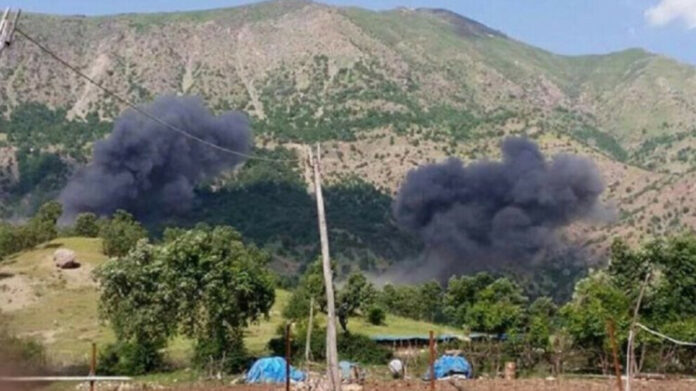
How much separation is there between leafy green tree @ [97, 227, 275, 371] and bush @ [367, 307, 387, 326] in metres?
11.9

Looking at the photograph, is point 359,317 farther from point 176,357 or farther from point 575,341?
point 575,341

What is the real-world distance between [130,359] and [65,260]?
77.3ft

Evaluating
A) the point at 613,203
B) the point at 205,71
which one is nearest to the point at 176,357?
the point at 613,203

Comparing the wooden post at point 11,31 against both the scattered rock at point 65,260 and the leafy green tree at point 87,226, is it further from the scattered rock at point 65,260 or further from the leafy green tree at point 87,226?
the leafy green tree at point 87,226

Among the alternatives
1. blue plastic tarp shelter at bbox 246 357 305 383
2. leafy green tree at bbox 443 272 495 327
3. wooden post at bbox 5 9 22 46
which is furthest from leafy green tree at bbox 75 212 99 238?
wooden post at bbox 5 9 22 46

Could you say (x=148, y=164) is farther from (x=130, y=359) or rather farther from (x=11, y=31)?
(x=11, y=31)

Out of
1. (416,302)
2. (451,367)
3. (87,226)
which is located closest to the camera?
(451,367)

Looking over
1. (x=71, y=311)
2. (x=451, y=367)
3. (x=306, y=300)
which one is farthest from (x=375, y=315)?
(x=451, y=367)

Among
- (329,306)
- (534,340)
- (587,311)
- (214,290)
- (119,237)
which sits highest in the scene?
(329,306)

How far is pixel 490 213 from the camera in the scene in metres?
91.2

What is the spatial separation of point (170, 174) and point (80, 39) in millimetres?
83682

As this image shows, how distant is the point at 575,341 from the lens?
37.4 metres

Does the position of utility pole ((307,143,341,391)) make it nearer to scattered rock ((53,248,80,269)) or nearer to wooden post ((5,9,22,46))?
wooden post ((5,9,22,46))

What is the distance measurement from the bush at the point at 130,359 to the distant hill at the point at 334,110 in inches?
2131
